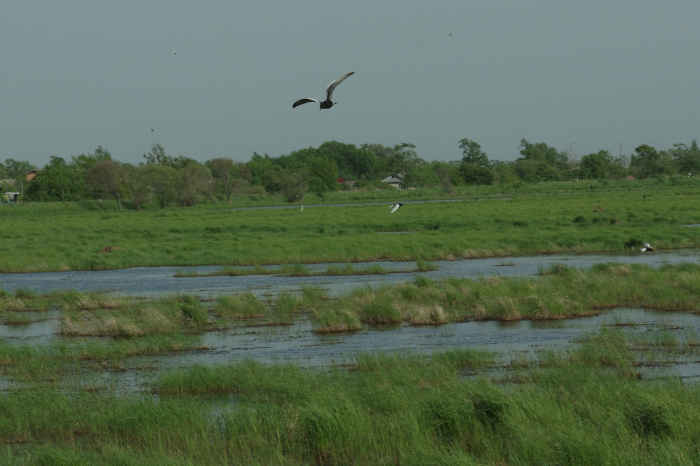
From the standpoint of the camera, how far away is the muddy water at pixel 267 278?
28859mm

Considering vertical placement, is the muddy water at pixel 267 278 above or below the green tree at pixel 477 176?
below

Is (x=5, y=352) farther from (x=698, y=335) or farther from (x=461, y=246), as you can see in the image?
(x=461, y=246)

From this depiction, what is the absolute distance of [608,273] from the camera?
85.6ft

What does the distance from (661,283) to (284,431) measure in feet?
54.4

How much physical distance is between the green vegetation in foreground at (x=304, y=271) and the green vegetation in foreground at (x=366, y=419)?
59.5 ft

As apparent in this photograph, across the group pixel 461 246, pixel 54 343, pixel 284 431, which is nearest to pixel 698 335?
pixel 284 431

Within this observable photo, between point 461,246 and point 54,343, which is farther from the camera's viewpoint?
point 461,246

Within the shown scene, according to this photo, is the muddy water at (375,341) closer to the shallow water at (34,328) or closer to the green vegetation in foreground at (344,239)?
the shallow water at (34,328)

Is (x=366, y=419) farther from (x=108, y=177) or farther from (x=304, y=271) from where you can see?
(x=108, y=177)

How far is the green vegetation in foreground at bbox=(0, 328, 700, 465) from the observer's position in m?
9.58

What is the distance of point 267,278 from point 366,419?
21653 millimetres

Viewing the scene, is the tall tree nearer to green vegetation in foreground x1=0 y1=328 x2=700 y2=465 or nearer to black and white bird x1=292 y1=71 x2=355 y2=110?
green vegetation in foreground x1=0 y1=328 x2=700 y2=465

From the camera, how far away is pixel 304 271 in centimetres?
3303

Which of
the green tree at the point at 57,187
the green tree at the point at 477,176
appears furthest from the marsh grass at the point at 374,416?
the green tree at the point at 477,176
